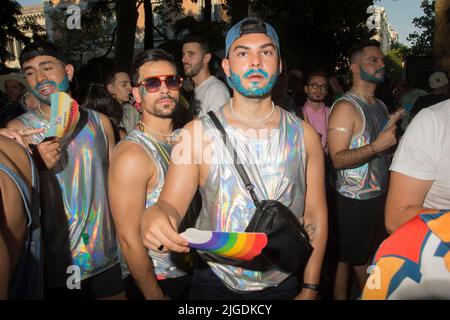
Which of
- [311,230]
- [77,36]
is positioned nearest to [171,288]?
[311,230]

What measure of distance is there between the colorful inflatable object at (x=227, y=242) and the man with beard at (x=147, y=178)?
2.56 feet

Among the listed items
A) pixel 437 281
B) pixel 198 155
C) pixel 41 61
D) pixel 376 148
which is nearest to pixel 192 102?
pixel 41 61

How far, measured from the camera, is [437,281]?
1292 mm

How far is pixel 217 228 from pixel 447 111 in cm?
129

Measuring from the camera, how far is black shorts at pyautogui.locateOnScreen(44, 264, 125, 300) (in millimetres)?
2518

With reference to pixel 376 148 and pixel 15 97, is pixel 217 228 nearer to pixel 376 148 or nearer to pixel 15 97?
pixel 376 148

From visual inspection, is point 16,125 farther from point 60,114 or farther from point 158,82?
point 158,82

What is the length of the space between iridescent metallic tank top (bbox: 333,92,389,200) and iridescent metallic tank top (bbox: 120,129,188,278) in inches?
67.7

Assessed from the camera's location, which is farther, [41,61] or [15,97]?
[15,97]

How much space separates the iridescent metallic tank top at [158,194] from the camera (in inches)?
91.6

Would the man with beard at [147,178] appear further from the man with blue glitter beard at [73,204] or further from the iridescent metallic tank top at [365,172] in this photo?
the iridescent metallic tank top at [365,172]

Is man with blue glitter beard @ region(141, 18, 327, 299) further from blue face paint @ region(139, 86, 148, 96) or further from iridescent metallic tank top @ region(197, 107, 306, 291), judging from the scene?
blue face paint @ region(139, 86, 148, 96)

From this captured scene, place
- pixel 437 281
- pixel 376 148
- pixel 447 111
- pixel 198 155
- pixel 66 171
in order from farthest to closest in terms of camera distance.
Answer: pixel 376 148, pixel 66 171, pixel 198 155, pixel 447 111, pixel 437 281

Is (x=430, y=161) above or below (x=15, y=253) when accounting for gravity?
Result: above
